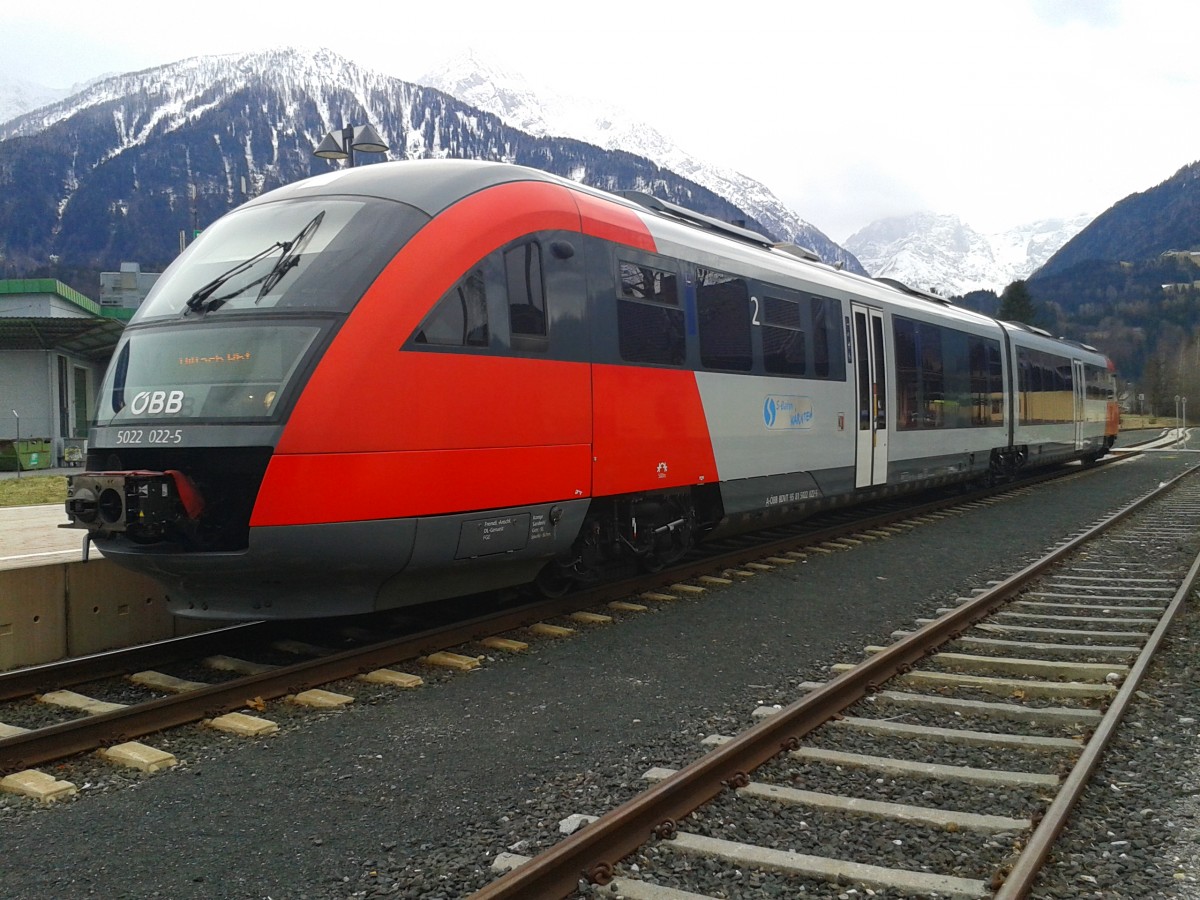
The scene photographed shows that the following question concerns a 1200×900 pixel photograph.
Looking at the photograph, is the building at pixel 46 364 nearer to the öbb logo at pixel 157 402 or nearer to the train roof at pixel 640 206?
the train roof at pixel 640 206

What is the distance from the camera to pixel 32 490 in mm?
17953

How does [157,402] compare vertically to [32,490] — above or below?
above

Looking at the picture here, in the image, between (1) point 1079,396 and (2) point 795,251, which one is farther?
(1) point 1079,396

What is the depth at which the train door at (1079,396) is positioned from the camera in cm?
2436

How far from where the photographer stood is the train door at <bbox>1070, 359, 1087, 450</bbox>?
24359 mm

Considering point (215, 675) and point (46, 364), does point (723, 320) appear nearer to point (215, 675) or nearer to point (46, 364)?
point (215, 675)

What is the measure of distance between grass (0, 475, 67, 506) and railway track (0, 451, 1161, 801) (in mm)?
8836

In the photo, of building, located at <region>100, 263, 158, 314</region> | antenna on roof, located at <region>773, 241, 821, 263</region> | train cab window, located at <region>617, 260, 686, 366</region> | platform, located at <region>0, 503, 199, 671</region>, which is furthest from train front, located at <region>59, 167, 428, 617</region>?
building, located at <region>100, 263, 158, 314</region>

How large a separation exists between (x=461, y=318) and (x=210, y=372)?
59.5 inches

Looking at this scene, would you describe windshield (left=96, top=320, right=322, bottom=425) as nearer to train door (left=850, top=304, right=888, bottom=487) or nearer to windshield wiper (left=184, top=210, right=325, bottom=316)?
windshield wiper (left=184, top=210, right=325, bottom=316)

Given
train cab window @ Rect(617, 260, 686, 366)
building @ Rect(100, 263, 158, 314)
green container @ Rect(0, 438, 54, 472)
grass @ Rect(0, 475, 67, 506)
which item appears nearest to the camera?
train cab window @ Rect(617, 260, 686, 366)

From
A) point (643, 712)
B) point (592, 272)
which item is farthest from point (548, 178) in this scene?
point (643, 712)

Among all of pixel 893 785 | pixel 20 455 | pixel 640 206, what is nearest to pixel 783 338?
pixel 640 206

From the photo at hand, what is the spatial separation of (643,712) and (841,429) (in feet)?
22.9
